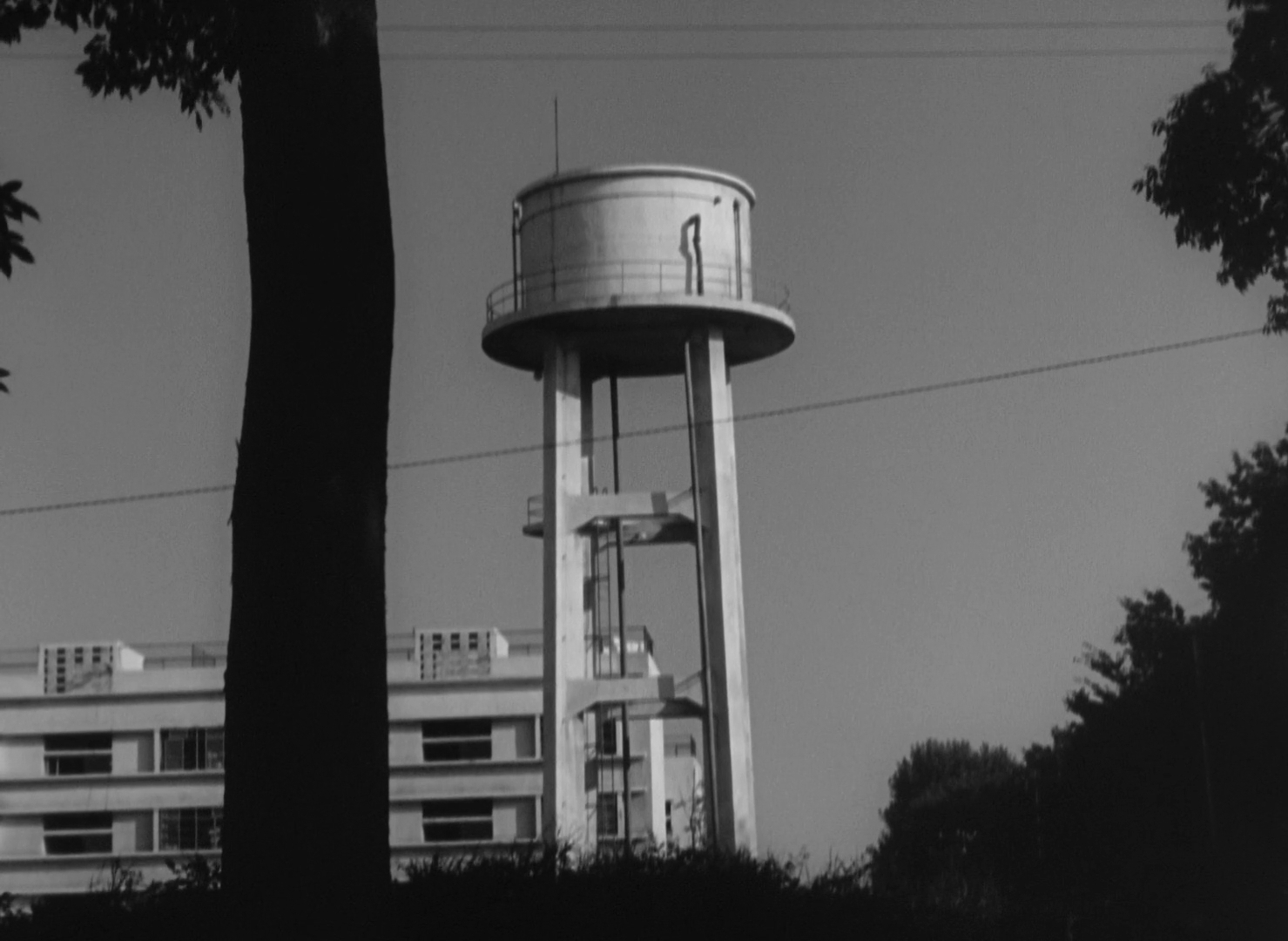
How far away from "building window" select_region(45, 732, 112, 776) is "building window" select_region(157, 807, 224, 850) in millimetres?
3027

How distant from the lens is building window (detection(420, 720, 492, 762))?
2840 inches

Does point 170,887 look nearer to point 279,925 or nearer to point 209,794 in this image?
point 279,925

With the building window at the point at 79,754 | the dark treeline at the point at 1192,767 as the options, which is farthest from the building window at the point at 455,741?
the dark treeline at the point at 1192,767

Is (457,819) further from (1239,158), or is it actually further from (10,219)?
(10,219)

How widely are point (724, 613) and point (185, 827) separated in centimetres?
3919

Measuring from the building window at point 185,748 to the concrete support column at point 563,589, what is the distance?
123 feet

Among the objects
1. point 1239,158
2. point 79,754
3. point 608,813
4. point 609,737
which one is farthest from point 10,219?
point 79,754

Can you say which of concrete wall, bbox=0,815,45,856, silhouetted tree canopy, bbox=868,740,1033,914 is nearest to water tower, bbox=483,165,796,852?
silhouetted tree canopy, bbox=868,740,1033,914

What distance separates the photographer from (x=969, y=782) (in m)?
92.6

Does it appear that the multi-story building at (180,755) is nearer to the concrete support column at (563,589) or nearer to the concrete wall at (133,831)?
the concrete wall at (133,831)

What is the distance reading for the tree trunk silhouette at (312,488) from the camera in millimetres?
10266

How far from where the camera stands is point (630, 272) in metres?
38.3

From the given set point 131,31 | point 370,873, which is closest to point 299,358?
point 370,873

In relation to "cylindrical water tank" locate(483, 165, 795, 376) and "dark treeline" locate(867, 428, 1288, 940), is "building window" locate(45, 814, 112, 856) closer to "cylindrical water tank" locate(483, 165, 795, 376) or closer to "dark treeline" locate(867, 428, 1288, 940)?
"dark treeline" locate(867, 428, 1288, 940)
